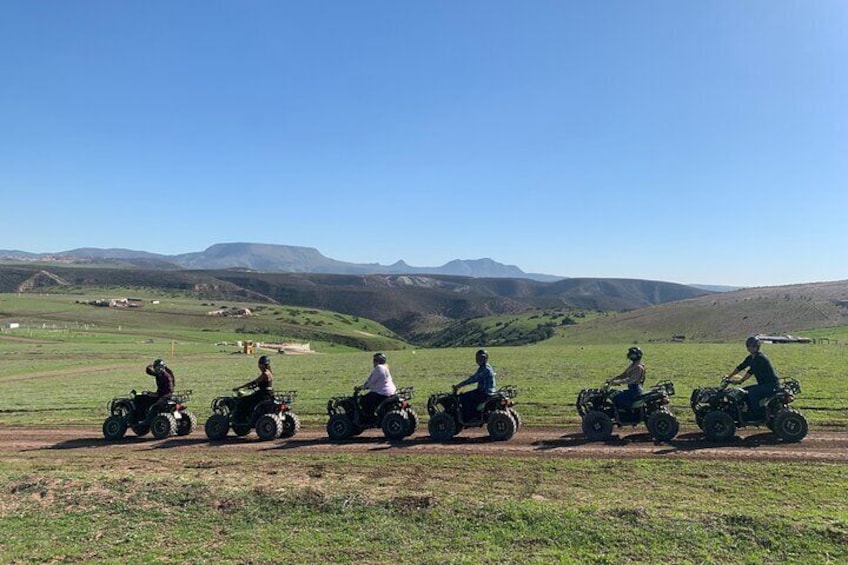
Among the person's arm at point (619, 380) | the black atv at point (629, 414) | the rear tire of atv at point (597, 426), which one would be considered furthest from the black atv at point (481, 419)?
the person's arm at point (619, 380)

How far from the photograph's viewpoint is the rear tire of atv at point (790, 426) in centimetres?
1247

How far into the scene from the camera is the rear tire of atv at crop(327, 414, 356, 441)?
14.8 m

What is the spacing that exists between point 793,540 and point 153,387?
3092cm

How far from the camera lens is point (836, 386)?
20344 millimetres

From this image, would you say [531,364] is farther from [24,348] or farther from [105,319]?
[105,319]

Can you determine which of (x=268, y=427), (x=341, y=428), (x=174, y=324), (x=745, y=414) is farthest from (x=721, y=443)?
(x=174, y=324)

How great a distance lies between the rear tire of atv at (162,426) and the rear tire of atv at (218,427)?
1176 millimetres

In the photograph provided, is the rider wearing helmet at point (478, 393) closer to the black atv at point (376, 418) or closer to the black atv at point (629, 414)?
the black atv at point (376, 418)

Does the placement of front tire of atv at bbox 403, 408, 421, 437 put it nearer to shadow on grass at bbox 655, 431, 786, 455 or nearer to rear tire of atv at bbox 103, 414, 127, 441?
shadow on grass at bbox 655, 431, 786, 455

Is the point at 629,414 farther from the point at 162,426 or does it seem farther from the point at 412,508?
the point at 162,426

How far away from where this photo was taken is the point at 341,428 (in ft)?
48.5

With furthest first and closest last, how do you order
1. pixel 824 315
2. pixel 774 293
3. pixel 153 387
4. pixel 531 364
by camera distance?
pixel 774 293
pixel 824 315
pixel 531 364
pixel 153 387

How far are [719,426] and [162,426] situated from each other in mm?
13713

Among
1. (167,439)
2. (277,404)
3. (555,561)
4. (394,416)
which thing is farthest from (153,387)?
(555,561)
